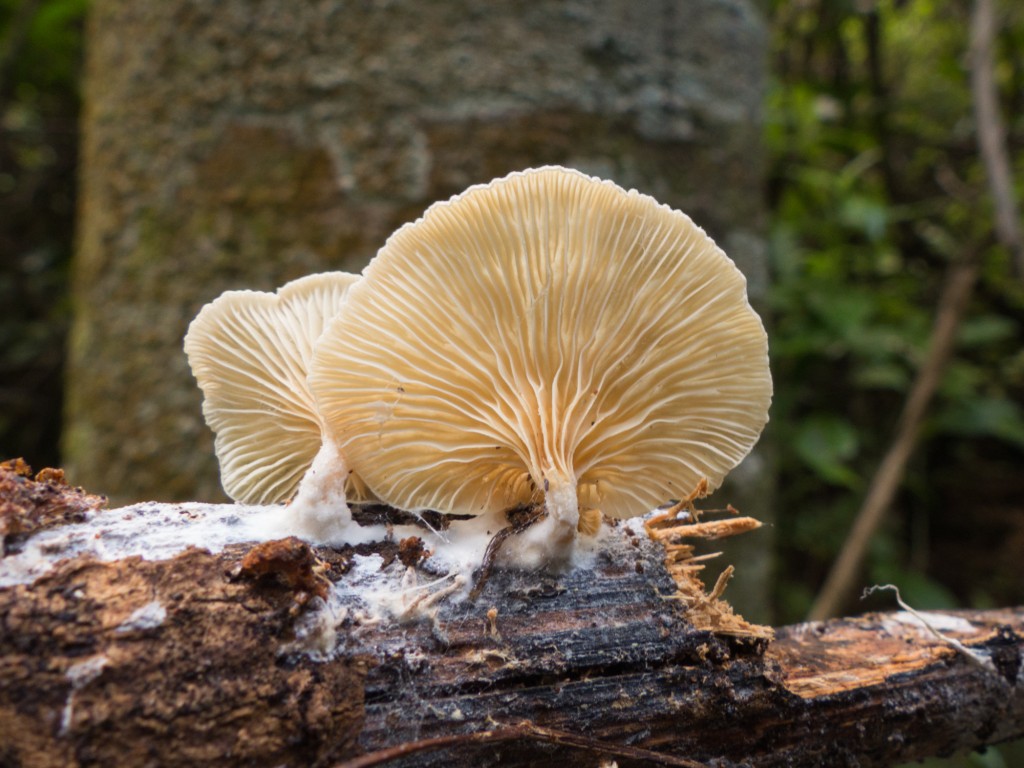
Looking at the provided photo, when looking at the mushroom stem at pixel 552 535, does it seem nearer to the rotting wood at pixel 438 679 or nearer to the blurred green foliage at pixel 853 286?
the rotting wood at pixel 438 679

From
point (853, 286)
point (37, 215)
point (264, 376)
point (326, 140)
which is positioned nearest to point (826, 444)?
point (853, 286)

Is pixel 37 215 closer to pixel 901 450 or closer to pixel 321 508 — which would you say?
pixel 321 508

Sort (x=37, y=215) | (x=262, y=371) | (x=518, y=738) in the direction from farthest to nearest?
(x=37, y=215) → (x=262, y=371) → (x=518, y=738)

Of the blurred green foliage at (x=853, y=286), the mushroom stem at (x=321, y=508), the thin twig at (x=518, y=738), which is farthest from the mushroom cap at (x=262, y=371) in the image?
the blurred green foliage at (x=853, y=286)

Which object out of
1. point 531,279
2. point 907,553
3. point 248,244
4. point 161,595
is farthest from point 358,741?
point 907,553

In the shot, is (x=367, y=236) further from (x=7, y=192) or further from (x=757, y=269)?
(x=7, y=192)
